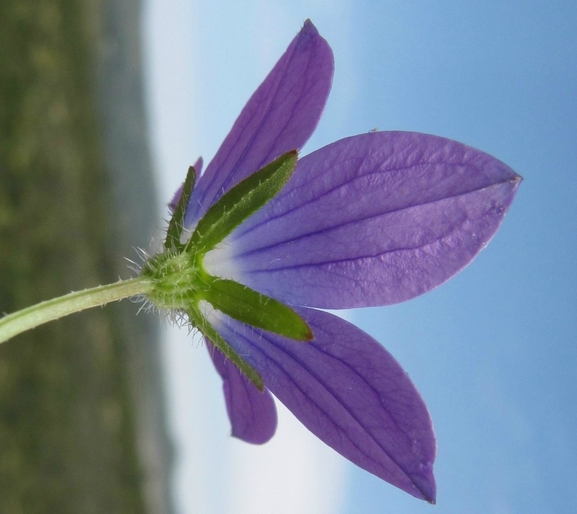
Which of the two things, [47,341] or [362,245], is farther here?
[47,341]

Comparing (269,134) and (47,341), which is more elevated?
(47,341)

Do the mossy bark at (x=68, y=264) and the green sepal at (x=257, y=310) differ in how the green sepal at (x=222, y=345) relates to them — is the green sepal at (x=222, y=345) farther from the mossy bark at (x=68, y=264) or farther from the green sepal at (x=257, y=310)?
the mossy bark at (x=68, y=264)

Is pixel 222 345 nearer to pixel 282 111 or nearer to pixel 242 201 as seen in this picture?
pixel 242 201

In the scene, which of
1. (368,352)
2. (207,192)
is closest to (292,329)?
(368,352)

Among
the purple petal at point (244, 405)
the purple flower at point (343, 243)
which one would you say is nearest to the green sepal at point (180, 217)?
the purple flower at point (343, 243)

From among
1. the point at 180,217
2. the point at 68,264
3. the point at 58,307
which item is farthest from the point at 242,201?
the point at 68,264

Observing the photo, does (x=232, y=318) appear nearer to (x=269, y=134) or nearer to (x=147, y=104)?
(x=269, y=134)

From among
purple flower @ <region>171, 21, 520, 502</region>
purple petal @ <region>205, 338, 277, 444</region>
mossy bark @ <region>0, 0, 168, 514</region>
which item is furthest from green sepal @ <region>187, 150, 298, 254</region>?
mossy bark @ <region>0, 0, 168, 514</region>
